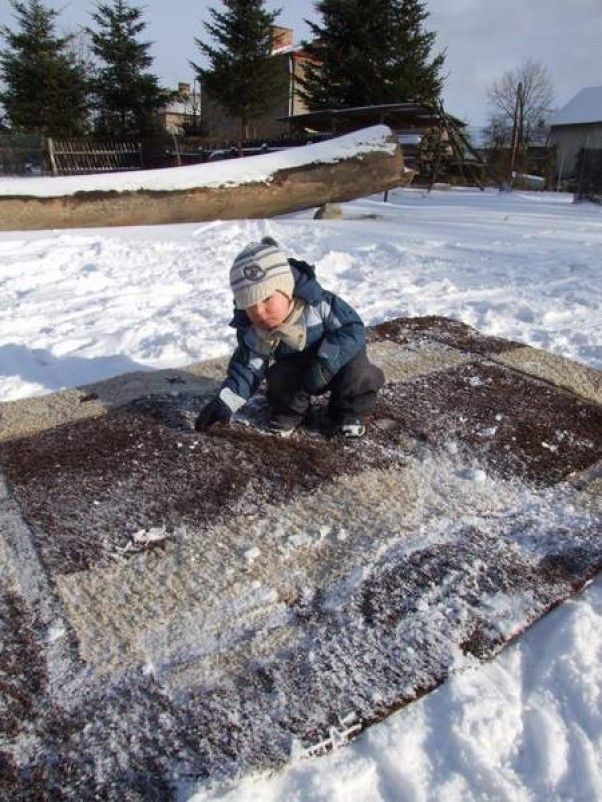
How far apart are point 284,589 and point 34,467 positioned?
0.96 metres

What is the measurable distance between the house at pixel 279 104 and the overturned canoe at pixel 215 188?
9.94 metres

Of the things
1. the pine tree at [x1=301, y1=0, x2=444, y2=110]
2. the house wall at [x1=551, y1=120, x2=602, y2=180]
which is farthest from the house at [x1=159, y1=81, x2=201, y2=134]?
the house wall at [x1=551, y1=120, x2=602, y2=180]

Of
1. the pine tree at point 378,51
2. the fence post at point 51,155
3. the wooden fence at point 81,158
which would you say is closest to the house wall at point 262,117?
the pine tree at point 378,51

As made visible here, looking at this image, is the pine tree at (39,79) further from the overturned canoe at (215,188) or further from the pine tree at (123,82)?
the overturned canoe at (215,188)

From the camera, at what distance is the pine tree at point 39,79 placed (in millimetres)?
19953

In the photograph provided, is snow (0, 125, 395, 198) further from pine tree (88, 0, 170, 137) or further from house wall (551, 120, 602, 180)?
house wall (551, 120, 602, 180)

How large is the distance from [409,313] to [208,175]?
431 cm

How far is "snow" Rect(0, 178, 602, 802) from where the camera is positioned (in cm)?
99

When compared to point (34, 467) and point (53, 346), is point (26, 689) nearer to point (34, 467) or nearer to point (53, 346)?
point (34, 467)

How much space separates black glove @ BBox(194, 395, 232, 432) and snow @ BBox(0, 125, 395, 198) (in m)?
5.41

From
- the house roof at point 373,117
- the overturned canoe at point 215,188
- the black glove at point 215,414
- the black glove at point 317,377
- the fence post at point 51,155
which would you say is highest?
the house roof at point 373,117

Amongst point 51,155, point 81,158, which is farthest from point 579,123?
point 51,155

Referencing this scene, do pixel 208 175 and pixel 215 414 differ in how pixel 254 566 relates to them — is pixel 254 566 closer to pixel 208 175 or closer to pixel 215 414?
pixel 215 414

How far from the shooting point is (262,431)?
6.61ft
